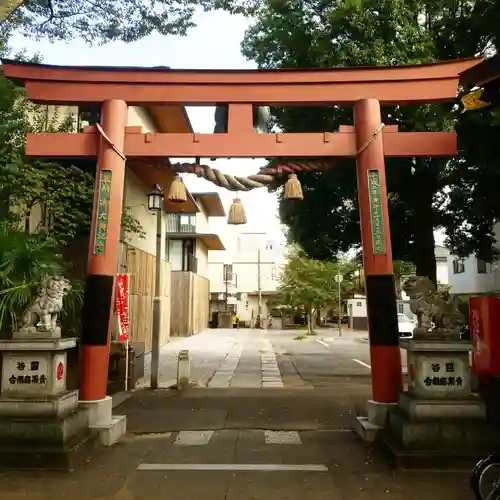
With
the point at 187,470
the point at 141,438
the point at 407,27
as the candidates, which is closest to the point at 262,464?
the point at 187,470

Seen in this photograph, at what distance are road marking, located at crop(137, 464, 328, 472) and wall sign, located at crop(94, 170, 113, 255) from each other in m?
3.02

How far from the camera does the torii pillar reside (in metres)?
7.30

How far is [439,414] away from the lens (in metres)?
6.24

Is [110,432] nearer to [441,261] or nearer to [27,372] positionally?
[27,372]

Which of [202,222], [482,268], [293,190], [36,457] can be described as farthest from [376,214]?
[202,222]

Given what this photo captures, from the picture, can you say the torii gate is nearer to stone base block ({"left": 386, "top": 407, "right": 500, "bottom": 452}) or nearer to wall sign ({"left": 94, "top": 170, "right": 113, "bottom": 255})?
wall sign ({"left": 94, "top": 170, "right": 113, "bottom": 255})

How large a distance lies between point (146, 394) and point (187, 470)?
5.19m

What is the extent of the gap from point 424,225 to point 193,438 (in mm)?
7940

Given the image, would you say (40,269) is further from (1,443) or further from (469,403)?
(469,403)

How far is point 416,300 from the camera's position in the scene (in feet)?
22.6

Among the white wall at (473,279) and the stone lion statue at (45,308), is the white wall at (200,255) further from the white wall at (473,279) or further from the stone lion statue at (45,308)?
the stone lion statue at (45,308)

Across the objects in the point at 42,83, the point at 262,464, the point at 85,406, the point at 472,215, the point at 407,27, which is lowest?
the point at 262,464

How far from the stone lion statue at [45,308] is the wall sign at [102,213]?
0.99 m

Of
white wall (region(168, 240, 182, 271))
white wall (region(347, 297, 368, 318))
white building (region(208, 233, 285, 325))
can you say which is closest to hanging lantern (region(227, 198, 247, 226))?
white wall (region(168, 240, 182, 271))
